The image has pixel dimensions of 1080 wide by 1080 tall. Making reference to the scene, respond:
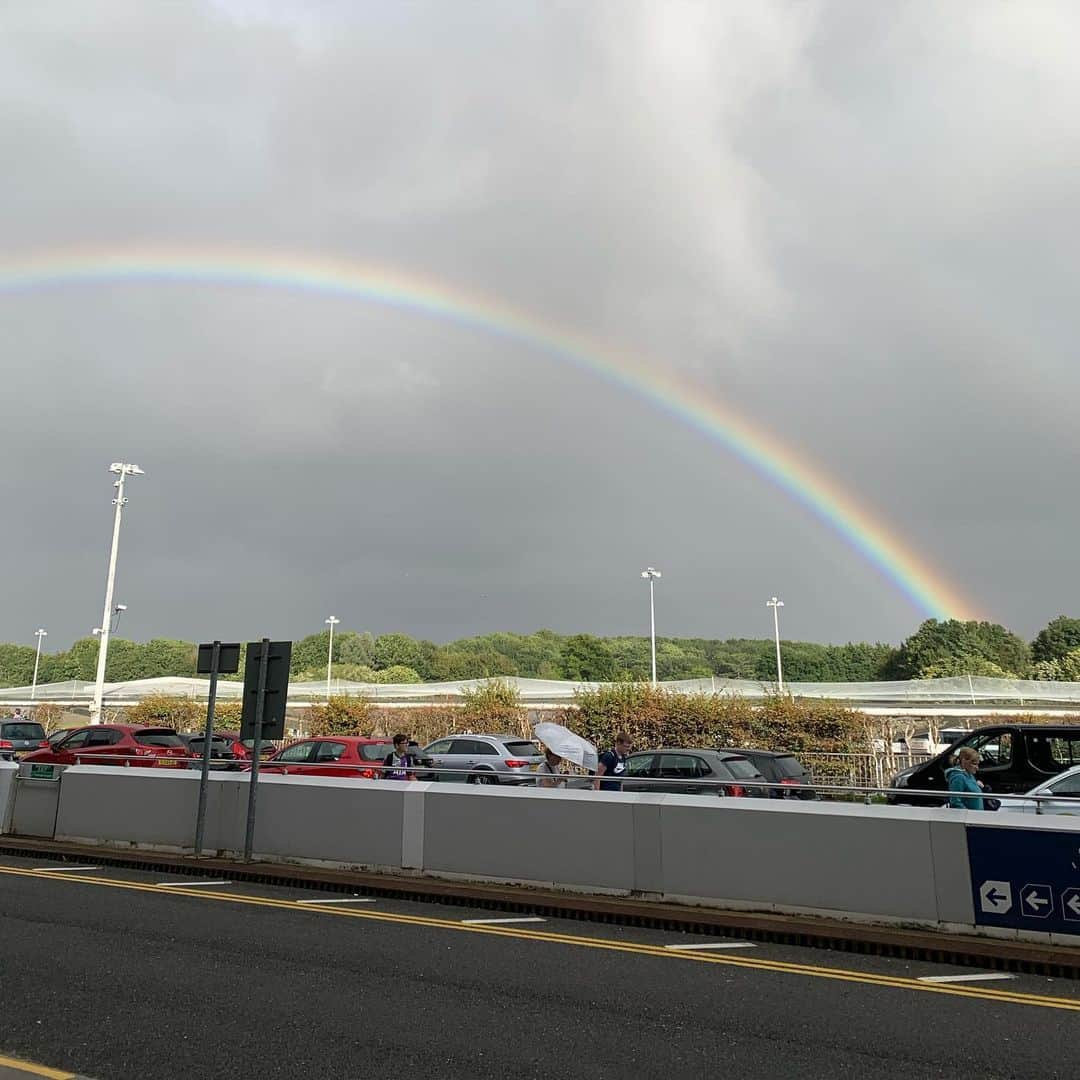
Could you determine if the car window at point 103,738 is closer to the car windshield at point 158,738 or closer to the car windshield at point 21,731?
the car windshield at point 158,738

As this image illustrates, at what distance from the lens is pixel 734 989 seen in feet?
23.3

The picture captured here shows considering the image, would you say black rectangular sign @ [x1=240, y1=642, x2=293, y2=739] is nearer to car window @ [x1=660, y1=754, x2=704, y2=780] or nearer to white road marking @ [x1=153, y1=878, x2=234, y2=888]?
white road marking @ [x1=153, y1=878, x2=234, y2=888]

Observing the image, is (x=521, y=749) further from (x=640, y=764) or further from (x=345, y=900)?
(x=345, y=900)

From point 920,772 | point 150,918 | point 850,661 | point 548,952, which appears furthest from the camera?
point 850,661

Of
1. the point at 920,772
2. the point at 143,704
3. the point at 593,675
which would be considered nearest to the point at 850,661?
the point at 593,675

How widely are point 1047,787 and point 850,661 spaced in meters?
130

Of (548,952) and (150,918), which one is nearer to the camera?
(548,952)

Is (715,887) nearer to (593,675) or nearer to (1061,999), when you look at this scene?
(1061,999)

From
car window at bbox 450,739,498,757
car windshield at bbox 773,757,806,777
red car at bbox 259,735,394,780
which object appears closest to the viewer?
car windshield at bbox 773,757,806,777

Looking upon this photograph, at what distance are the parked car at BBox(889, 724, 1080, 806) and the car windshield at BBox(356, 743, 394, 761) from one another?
11026 mm

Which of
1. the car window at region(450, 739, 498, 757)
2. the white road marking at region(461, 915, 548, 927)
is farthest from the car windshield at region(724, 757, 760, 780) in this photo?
the white road marking at region(461, 915, 548, 927)

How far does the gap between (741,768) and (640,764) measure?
1917mm

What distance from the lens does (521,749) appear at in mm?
22641

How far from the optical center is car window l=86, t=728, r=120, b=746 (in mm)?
22375
